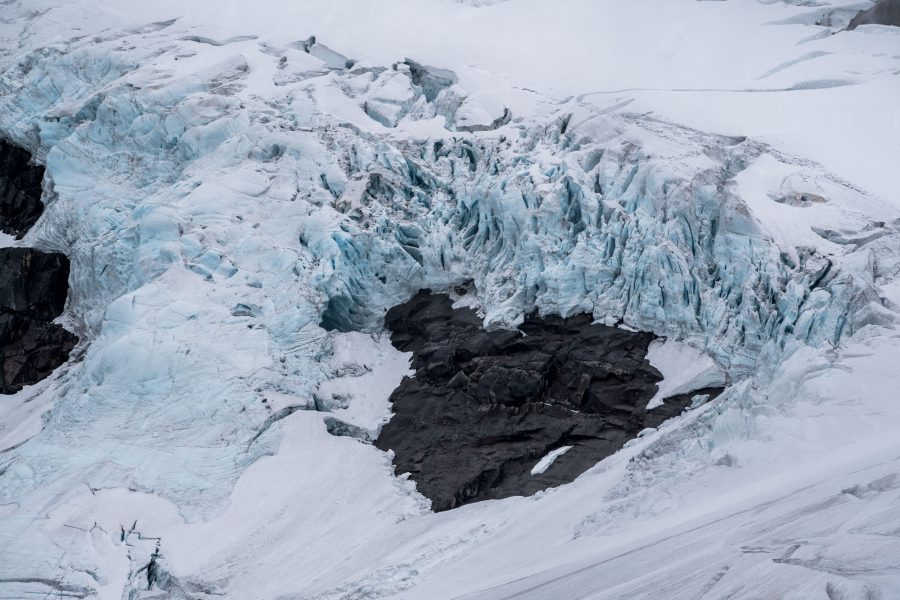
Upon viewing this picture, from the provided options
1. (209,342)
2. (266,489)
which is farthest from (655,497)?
(209,342)

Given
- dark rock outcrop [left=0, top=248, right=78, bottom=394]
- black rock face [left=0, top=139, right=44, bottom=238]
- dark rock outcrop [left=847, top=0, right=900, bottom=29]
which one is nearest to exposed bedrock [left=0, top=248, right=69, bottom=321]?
dark rock outcrop [left=0, top=248, right=78, bottom=394]

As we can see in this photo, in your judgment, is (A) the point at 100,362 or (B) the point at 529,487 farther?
(A) the point at 100,362

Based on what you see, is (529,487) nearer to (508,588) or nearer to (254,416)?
(508,588)

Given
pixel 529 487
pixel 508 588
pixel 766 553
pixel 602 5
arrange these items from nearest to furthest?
pixel 766 553 → pixel 508 588 → pixel 529 487 → pixel 602 5

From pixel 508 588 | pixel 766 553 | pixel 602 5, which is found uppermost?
pixel 602 5

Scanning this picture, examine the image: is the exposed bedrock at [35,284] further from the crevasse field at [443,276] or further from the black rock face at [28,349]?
the crevasse field at [443,276]

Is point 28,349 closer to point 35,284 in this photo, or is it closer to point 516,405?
point 35,284

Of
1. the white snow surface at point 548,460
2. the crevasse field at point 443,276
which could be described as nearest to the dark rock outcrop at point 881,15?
the crevasse field at point 443,276
